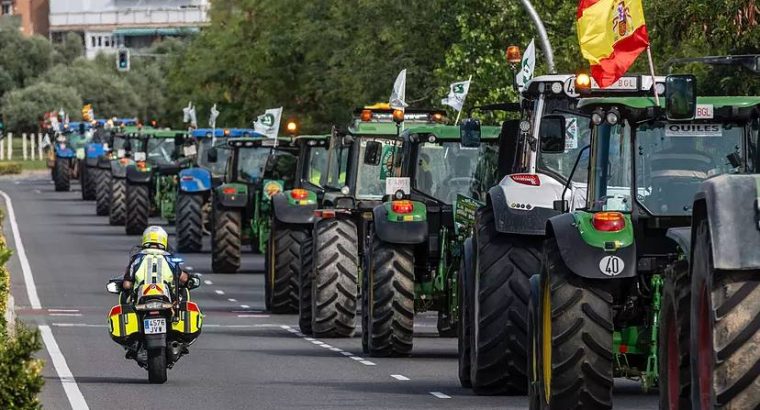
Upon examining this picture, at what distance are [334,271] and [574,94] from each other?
7.85 metres

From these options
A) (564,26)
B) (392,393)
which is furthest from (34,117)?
(392,393)

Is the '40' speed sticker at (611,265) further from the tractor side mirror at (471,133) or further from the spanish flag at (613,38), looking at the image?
the tractor side mirror at (471,133)

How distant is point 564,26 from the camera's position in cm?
4066

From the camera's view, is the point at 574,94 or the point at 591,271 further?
the point at 574,94

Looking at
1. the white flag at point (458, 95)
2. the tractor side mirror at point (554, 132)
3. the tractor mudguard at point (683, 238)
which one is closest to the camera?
the tractor mudguard at point (683, 238)

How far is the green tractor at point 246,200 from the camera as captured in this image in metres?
36.4

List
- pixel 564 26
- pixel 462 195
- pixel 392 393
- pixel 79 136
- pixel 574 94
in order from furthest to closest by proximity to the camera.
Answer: pixel 79 136, pixel 564 26, pixel 462 195, pixel 392 393, pixel 574 94

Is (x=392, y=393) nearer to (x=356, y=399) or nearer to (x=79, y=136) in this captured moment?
(x=356, y=399)

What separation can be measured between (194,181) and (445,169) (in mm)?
19358

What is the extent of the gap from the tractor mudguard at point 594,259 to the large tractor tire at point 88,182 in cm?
5533

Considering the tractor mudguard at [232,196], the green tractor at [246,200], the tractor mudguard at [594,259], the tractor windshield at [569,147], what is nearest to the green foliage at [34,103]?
the green tractor at [246,200]

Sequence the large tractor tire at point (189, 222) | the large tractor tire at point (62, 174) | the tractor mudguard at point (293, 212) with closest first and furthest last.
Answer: the tractor mudguard at point (293, 212), the large tractor tire at point (189, 222), the large tractor tire at point (62, 174)

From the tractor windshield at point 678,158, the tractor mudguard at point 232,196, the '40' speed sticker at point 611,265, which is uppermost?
the tractor windshield at point 678,158

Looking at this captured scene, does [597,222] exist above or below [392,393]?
above
